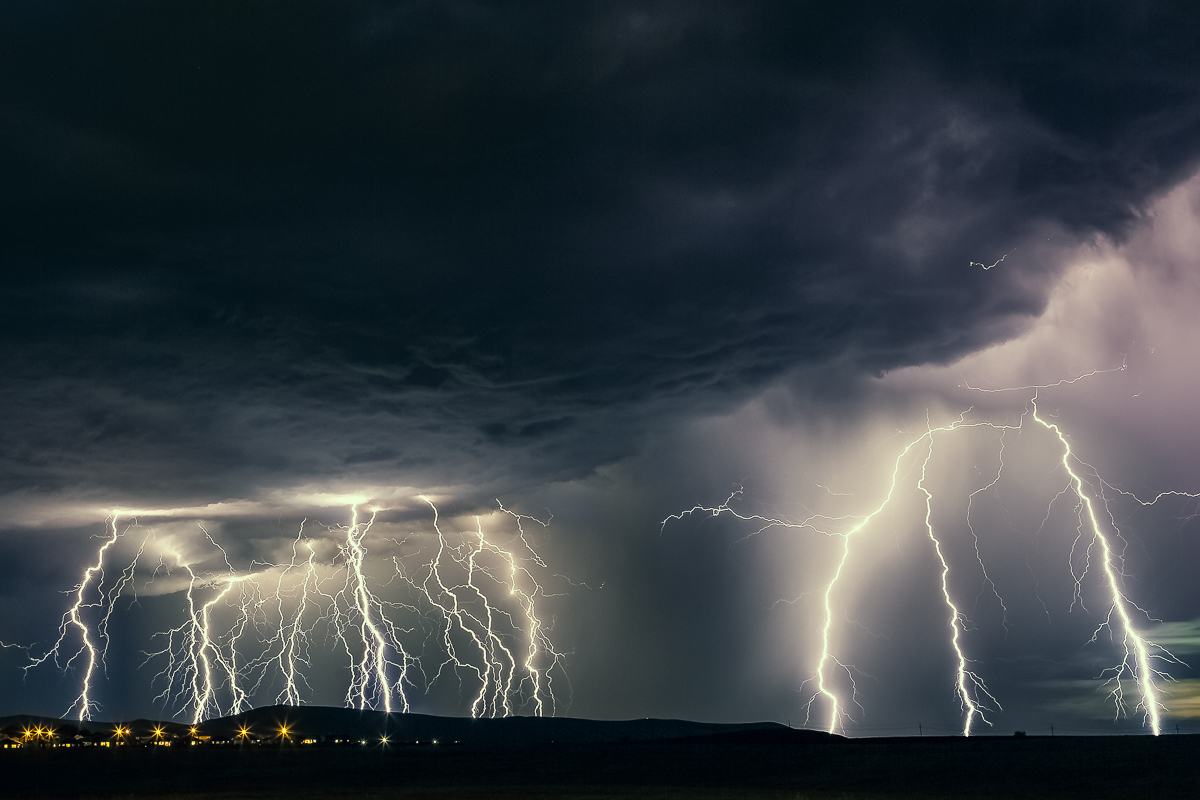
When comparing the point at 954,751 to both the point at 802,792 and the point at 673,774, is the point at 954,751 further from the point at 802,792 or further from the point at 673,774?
the point at 802,792

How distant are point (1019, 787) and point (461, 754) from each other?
48452mm

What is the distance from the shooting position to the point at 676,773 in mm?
55969

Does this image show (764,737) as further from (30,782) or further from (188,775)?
(30,782)

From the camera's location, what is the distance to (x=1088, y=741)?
209 ft

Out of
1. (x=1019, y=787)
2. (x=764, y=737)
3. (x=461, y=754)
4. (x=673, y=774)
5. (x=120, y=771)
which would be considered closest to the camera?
(x=1019, y=787)

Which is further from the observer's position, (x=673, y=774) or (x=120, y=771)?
(x=120, y=771)

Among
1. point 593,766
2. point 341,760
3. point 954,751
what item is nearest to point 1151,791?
point 954,751

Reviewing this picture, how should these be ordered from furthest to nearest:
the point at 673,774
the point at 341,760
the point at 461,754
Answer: the point at 461,754
the point at 341,760
the point at 673,774

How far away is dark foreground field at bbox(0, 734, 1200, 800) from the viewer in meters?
42.1

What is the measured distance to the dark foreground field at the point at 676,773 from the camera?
42.1 m

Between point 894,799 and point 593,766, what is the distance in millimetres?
26709

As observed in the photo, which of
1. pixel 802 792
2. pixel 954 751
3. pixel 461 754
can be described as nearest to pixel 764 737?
pixel 461 754

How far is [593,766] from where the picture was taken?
61188 mm

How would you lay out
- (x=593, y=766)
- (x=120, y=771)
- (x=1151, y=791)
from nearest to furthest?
(x=1151, y=791), (x=593, y=766), (x=120, y=771)
